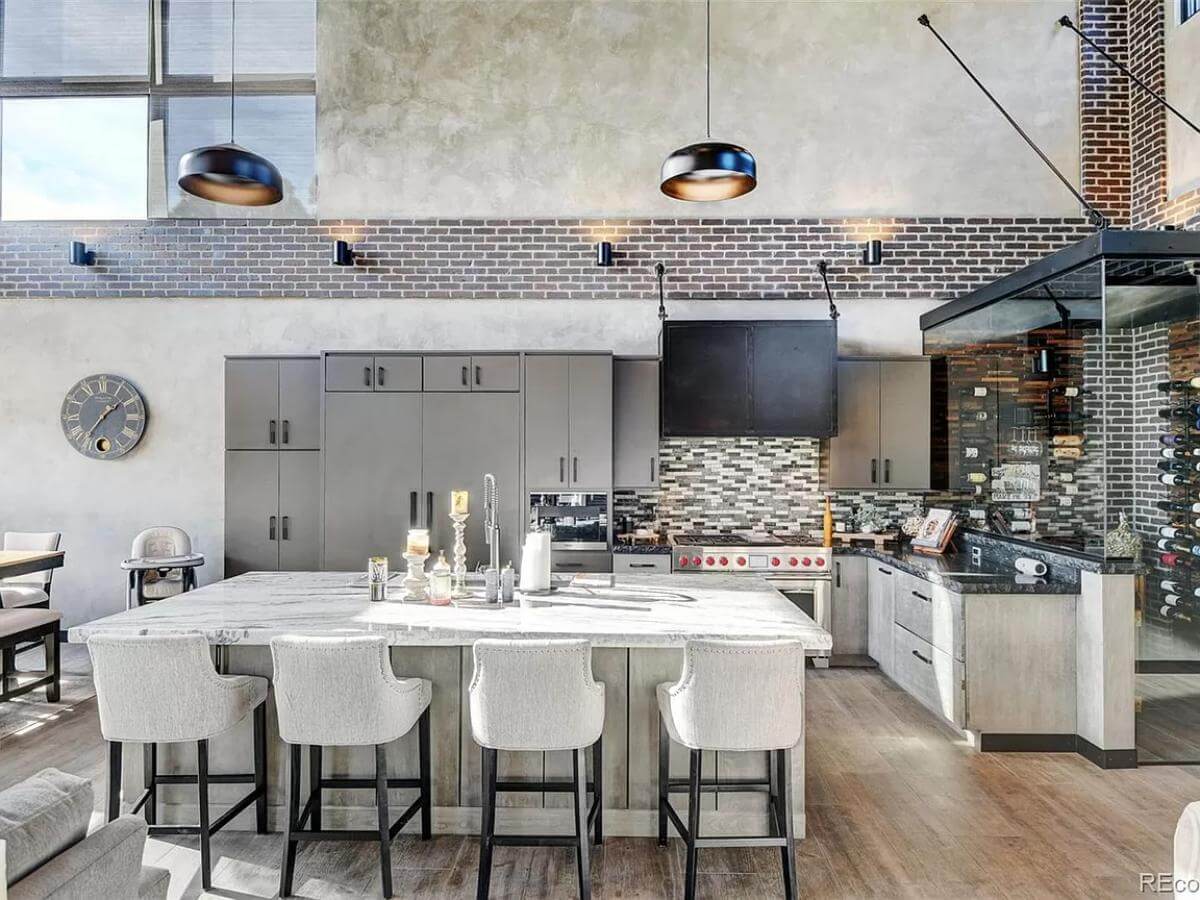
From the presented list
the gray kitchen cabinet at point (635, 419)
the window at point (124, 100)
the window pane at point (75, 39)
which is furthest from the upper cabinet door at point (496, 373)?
the window pane at point (75, 39)

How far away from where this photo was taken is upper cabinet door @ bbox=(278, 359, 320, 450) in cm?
586

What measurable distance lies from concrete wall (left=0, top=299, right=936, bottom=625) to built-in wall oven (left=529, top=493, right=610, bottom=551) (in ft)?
5.12

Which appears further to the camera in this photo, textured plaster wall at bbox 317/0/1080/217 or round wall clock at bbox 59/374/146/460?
round wall clock at bbox 59/374/146/460

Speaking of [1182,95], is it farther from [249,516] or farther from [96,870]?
[249,516]

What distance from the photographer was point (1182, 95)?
17.9ft

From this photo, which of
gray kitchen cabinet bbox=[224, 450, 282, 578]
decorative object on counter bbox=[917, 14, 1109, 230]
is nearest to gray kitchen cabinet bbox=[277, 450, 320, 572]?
gray kitchen cabinet bbox=[224, 450, 282, 578]

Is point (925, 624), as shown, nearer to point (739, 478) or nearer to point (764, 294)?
point (739, 478)

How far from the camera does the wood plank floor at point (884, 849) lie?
2.74 meters

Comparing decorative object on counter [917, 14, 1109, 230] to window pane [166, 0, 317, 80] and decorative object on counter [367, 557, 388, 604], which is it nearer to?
decorative object on counter [367, 557, 388, 604]

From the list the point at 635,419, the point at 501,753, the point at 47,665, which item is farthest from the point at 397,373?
the point at 501,753

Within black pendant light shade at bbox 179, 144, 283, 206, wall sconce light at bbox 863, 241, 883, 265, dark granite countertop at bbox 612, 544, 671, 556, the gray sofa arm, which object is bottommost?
the gray sofa arm

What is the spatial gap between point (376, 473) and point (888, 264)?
452 cm

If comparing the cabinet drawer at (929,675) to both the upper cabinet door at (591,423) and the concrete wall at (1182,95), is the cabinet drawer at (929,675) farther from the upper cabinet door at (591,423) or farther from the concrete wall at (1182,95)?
the concrete wall at (1182,95)

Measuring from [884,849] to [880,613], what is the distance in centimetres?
258
